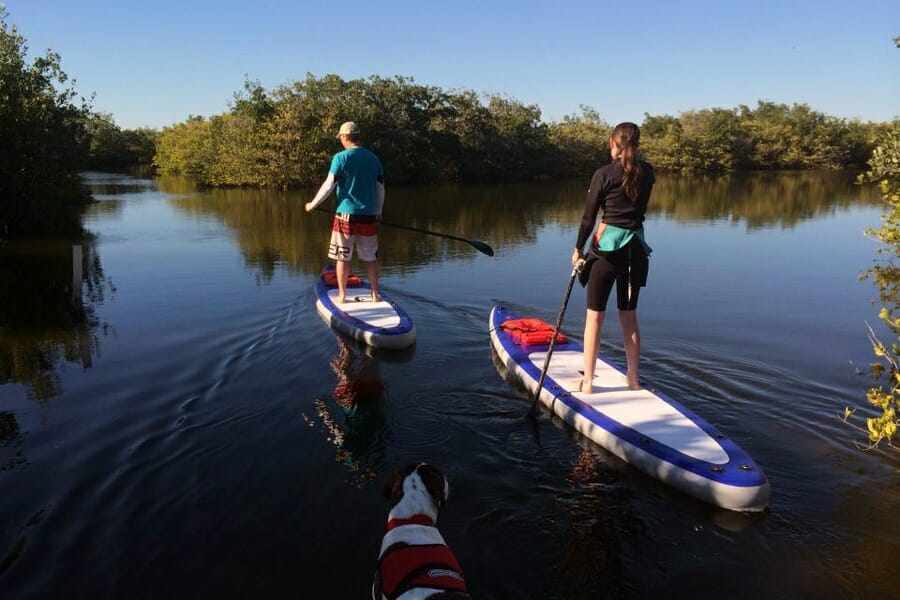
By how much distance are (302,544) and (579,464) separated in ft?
7.36

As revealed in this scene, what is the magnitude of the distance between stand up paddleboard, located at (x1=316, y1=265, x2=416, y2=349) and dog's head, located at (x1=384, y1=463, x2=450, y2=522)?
13.2ft

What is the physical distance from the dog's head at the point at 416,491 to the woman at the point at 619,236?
2.65 meters

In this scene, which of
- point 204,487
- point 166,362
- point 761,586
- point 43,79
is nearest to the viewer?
point 761,586

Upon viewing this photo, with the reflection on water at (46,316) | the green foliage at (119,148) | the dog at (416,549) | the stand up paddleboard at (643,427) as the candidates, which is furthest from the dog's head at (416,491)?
the green foliage at (119,148)

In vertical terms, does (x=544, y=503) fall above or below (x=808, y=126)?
below

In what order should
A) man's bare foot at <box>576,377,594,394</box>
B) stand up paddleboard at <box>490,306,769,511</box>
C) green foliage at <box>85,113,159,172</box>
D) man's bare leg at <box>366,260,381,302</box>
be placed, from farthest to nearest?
green foliage at <box>85,113,159,172</box>
man's bare leg at <box>366,260,381,302</box>
man's bare foot at <box>576,377,594,394</box>
stand up paddleboard at <box>490,306,769,511</box>

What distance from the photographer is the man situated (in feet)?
26.5

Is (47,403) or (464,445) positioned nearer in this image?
(464,445)

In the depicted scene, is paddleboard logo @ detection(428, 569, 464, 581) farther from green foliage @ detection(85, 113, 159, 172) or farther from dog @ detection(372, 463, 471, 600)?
green foliage @ detection(85, 113, 159, 172)

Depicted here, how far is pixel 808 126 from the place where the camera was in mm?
81188

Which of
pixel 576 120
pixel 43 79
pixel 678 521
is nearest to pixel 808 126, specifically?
pixel 576 120

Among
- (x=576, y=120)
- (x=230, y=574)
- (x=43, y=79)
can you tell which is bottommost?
(x=230, y=574)

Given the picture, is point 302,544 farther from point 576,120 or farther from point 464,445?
point 576,120

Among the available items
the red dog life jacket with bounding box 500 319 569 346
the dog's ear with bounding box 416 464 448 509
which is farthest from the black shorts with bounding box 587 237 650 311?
the dog's ear with bounding box 416 464 448 509
